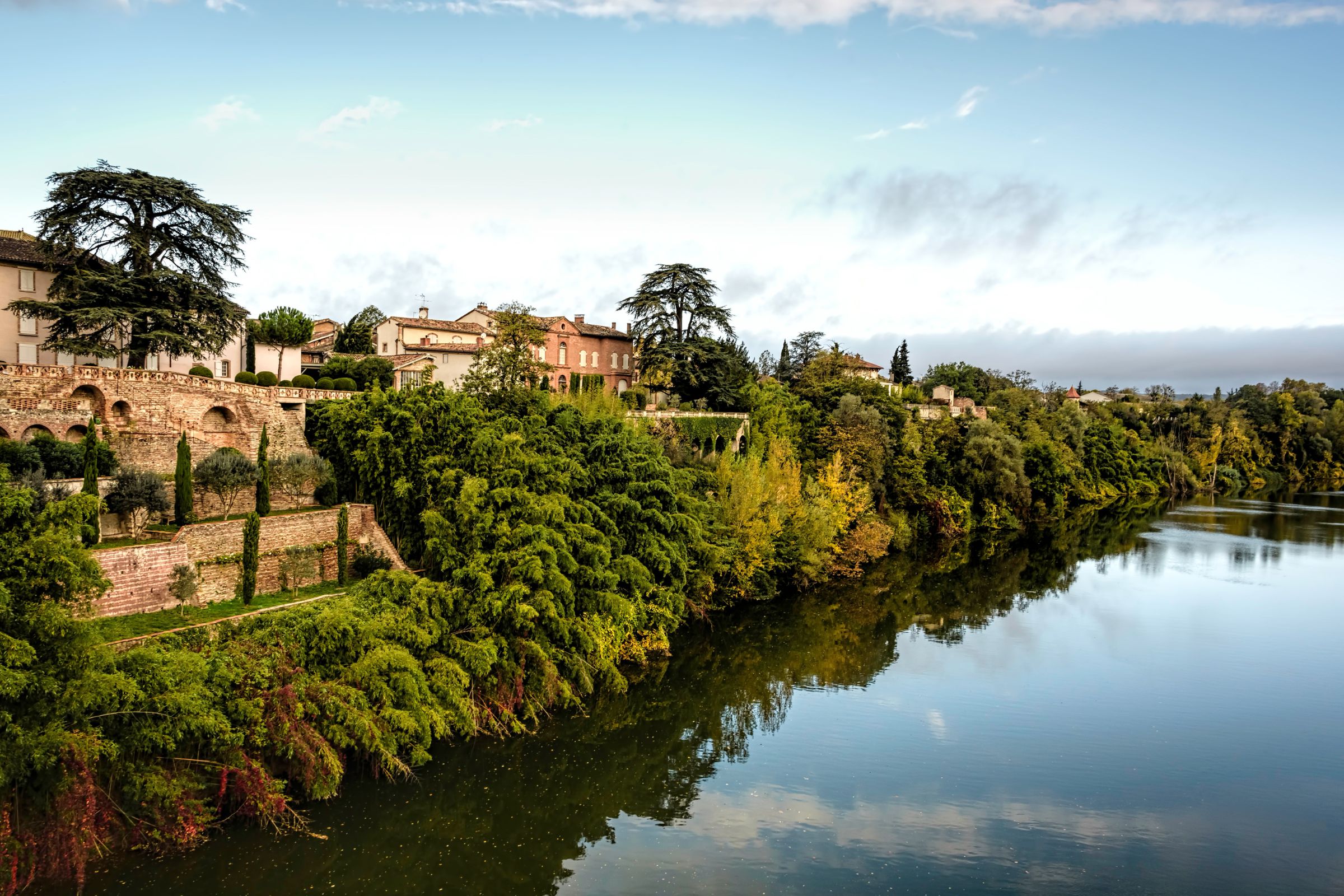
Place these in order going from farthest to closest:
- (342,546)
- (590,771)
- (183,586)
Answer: (342,546), (183,586), (590,771)

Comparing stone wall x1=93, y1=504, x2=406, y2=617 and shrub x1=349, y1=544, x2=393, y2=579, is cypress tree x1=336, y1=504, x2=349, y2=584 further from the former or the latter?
shrub x1=349, y1=544, x2=393, y2=579

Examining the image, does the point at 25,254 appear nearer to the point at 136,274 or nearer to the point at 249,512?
the point at 136,274

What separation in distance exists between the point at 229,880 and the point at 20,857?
3065 mm

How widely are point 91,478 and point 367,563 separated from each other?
7123 mm

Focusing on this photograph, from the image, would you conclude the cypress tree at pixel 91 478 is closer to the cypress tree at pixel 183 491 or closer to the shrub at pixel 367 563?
the cypress tree at pixel 183 491

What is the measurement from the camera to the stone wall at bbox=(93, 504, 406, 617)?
1933cm

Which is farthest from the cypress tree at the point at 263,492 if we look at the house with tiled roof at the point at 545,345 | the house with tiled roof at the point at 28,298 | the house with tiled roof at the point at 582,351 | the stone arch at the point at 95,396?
the house with tiled roof at the point at 582,351

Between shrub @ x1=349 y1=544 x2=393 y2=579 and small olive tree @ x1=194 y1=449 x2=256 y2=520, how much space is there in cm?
395

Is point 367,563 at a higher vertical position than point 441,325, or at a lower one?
lower

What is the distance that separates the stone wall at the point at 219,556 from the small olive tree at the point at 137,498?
1.49 m

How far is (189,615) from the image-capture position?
64.7 ft

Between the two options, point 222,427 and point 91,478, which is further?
point 222,427

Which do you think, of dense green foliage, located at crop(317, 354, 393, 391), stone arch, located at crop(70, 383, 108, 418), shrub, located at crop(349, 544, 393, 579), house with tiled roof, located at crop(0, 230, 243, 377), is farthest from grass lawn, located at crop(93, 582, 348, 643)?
dense green foliage, located at crop(317, 354, 393, 391)

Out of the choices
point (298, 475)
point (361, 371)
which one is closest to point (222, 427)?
point (298, 475)
